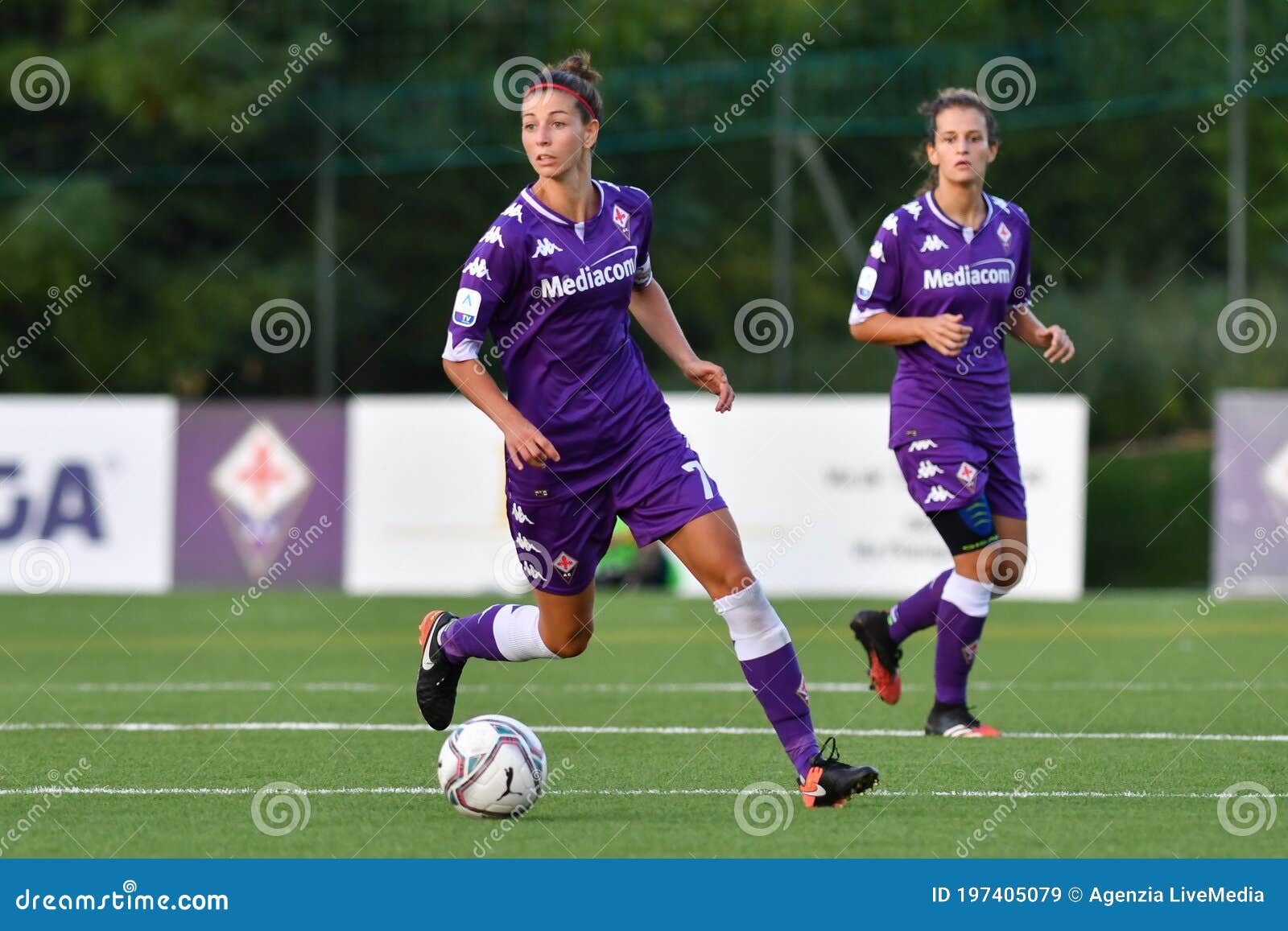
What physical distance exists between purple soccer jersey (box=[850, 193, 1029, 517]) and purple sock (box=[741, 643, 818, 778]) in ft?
6.93

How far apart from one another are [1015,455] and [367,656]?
5.26 metres

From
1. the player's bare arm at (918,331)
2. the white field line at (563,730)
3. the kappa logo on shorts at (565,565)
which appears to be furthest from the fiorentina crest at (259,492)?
the kappa logo on shorts at (565,565)

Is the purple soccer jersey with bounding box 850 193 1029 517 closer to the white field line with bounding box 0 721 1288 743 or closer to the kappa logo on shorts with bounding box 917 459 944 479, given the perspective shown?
the kappa logo on shorts with bounding box 917 459 944 479

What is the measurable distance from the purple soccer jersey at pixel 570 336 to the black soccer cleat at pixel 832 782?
3.77ft

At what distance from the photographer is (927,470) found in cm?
832

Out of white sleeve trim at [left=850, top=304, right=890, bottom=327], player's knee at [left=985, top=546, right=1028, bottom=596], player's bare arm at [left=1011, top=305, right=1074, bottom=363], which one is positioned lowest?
player's knee at [left=985, top=546, right=1028, bottom=596]

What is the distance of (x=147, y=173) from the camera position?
2681 cm

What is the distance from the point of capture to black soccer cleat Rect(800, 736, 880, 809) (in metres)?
6.10

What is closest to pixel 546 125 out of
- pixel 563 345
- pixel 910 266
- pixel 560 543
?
pixel 563 345

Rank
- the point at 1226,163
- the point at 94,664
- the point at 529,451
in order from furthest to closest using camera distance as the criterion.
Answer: the point at 1226,163
the point at 94,664
the point at 529,451

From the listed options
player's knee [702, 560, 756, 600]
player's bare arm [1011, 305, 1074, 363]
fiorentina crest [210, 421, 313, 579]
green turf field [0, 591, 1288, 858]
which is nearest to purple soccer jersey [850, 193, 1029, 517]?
player's bare arm [1011, 305, 1074, 363]

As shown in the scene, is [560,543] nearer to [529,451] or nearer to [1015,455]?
[529,451]

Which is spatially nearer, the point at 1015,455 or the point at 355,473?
the point at 1015,455

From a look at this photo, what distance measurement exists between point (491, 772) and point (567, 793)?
0.61 m
